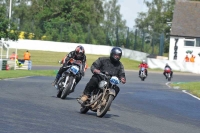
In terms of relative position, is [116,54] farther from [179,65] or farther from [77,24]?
[77,24]

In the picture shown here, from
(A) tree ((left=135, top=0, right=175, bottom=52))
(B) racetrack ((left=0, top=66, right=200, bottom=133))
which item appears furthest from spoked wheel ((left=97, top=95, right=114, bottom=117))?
(A) tree ((left=135, top=0, right=175, bottom=52))

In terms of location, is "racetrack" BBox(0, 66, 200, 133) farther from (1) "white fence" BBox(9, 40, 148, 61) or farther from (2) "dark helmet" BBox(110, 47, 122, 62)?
(1) "white fence" BBox(9, 40, 148, 61)

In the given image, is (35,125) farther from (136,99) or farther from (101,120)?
(136,99)

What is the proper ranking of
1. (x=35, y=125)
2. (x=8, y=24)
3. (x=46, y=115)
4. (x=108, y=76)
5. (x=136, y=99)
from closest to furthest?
1. (x=35, y=125)
2. (x=46, y=115)
3. (x=108, y=76)
4. (x=136, y=99)
5. (x=8, y=24)

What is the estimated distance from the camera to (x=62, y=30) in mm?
77312

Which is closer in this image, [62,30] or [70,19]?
[62,30]

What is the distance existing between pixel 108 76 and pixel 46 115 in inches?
75.8

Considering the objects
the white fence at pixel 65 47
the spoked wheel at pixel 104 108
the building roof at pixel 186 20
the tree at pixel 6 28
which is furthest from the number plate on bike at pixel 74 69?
the building roof at pixel 186 20

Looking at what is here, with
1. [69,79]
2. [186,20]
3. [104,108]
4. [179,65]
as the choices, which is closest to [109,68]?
[104,108]

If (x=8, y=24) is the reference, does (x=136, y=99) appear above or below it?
below

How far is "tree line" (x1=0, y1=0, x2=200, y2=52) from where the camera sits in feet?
250

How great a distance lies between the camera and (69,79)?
19.7 meters

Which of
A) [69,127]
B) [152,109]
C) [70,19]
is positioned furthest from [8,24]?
[70,19]

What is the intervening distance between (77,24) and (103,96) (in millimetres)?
63224
